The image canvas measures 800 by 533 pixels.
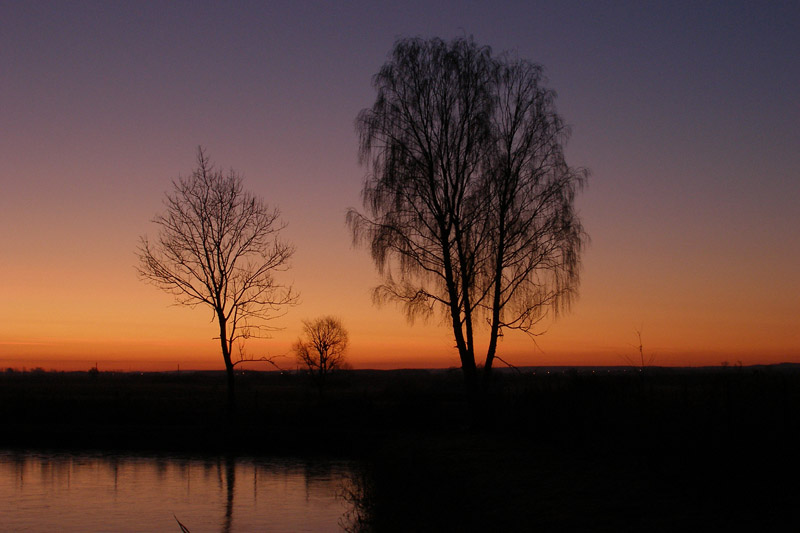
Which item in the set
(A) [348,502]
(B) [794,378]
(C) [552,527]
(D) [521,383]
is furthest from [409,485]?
(D) [521,383]

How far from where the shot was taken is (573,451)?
60.6 ft

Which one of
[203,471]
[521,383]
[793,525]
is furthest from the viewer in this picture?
[521,383]

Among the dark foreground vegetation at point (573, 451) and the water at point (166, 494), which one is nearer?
the dark foreground vegetation at point (573, 451)

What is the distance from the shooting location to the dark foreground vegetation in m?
12.0

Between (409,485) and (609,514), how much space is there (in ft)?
23.1

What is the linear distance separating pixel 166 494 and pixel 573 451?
33.9ft

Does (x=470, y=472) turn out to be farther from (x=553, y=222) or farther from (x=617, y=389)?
(x=553, y=222)

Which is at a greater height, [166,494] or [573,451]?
[573,451]

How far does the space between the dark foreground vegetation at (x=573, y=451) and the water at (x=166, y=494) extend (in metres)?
1.43

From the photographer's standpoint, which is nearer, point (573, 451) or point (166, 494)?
point (573, 451)

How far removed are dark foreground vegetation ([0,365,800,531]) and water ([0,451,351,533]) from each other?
1.43m

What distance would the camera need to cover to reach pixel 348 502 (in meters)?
18.0

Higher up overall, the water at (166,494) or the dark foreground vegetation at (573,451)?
the dark foreground vegetation at (573,451)

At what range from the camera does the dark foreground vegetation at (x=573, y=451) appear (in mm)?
11953
